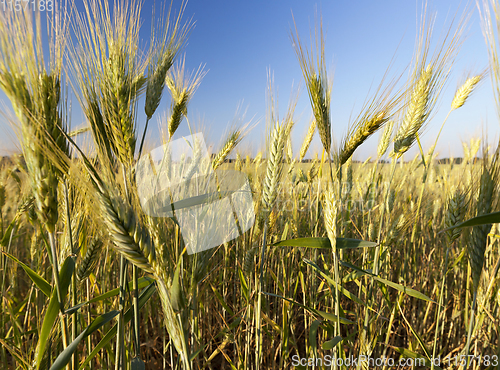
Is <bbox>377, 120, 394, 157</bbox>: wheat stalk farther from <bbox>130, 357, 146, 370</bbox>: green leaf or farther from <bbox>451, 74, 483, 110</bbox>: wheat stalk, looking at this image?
<bbox>130, 357, 146, 370</bbox>: green leaf

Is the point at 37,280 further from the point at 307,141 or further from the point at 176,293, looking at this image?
the point at 307,141

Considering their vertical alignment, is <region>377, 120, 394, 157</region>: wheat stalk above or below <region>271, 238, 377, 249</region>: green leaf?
above

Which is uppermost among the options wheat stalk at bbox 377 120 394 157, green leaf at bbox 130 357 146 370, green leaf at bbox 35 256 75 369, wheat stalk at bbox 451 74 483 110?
wheat stalk at bbox 451 74 483 110

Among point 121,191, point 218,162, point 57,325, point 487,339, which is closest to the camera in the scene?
point 121,191

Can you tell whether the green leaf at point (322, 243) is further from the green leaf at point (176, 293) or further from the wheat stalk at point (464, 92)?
the wheat stalk at point (464, 92)

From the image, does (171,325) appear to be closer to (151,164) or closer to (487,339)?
(151,164)

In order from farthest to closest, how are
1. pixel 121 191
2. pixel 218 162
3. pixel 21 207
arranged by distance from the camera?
pixel 218 162 → pixel 21 207 → pixel 121 191

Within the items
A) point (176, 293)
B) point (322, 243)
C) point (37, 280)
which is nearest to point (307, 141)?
point (322, 243)

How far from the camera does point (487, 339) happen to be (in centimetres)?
139

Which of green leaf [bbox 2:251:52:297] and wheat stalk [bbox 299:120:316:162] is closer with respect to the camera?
green leaf [bbox 2:251:52:297]

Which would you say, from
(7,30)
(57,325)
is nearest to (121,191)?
(7,30)

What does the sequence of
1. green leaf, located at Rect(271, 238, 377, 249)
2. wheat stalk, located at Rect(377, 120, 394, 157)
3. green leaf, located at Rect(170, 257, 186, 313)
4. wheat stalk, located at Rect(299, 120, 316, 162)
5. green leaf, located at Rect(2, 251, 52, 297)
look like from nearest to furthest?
green leaf, located at Rect(170, 257, 186, 313) → green leaf, located at Rect(2, 251, 52, 297) → green leaf, located at Rect(271, 238, 377, 249) → wheat stalk, located at Rect(377, 120, 394, 157) → wheat stalk, located at Rect(299, 120, 316, 162)

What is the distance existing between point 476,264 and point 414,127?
0.67 m

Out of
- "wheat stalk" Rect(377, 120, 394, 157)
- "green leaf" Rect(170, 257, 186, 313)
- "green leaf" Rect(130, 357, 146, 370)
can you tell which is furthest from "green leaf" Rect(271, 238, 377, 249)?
"wheat stalk" Rect(377, 120, 394, 157)
